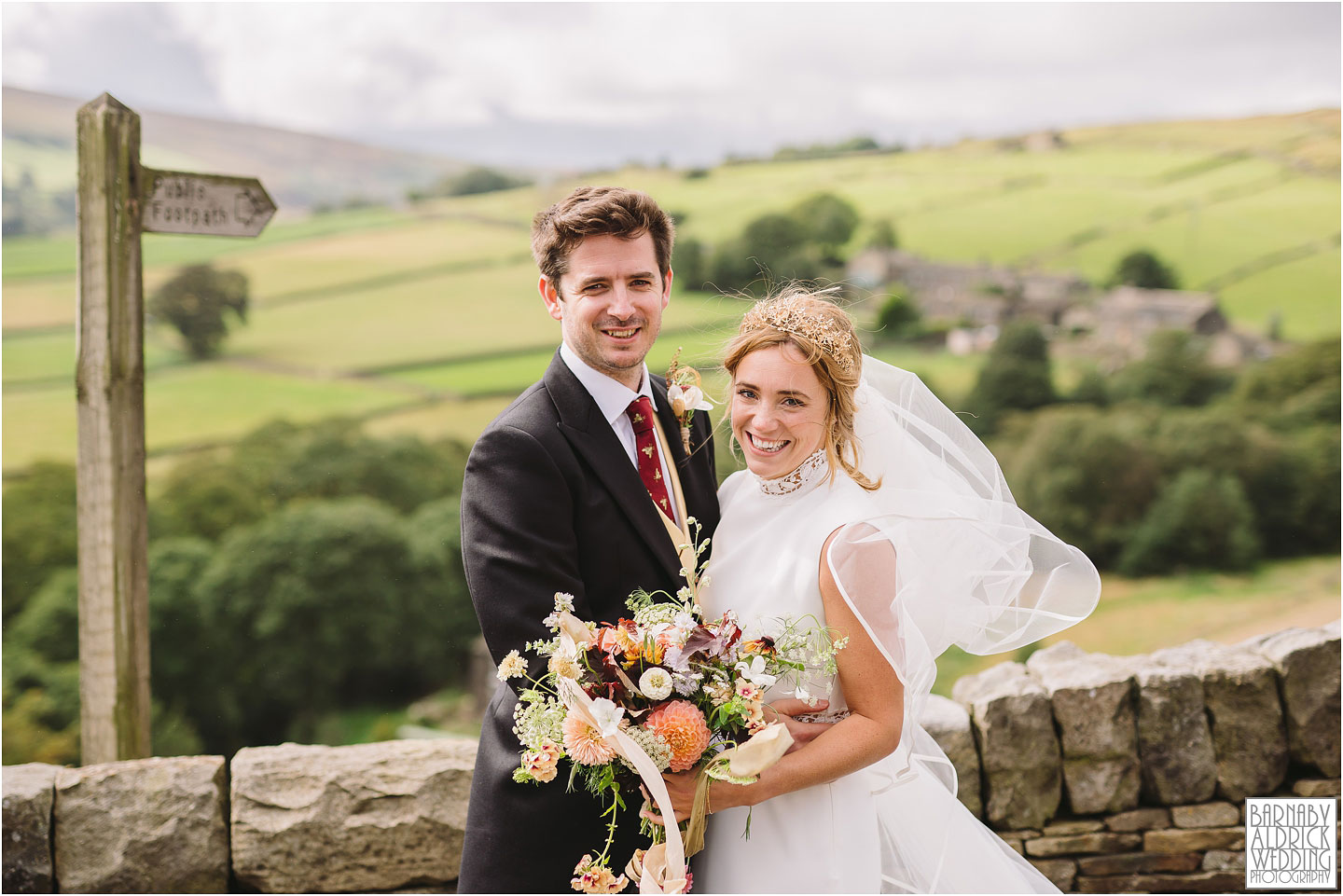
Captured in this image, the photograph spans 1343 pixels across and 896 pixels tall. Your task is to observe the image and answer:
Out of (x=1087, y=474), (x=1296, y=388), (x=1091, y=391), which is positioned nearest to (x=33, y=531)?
(x=1087, y=474)

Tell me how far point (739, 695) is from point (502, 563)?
2.16 ft

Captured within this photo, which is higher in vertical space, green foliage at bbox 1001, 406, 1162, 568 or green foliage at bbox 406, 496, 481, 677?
green foliage at bbox 1001, 406, 1162, 568

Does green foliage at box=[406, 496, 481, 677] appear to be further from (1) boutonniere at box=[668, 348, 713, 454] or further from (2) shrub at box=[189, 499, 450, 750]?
(1) boutonniere at box=[668, 348, 713, 454]

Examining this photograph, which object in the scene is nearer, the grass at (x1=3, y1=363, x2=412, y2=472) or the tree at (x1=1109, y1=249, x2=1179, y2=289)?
the grass at (x1=3, y1=363, x2=412, y2=472)

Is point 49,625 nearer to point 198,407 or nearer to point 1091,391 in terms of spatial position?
point 198,407

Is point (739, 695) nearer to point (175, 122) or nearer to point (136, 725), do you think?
point (136, 725)

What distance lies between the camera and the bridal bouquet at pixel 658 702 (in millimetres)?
1820

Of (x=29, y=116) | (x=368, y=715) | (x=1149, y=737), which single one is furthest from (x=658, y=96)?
(x=1149, y=737)

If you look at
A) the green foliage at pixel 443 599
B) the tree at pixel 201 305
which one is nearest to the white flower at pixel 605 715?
the green foliage at pixel 443 599

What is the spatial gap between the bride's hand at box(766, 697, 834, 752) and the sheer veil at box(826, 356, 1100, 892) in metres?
0.21

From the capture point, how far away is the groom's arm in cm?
217


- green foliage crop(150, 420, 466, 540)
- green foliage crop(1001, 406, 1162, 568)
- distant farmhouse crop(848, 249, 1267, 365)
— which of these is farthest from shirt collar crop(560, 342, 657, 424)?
distant farmhouse crop(848, 249, 1267, 365)

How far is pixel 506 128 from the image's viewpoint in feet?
76.7

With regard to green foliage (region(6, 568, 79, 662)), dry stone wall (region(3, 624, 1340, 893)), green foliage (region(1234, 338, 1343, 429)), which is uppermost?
green foliage (region(1234, 338, 1343, 429))
